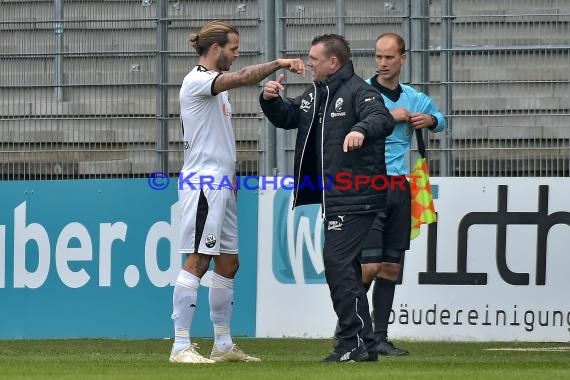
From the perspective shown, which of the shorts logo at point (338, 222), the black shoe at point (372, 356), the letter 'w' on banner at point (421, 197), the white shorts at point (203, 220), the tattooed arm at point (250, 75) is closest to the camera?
the tattooed arm at point (250, 75)

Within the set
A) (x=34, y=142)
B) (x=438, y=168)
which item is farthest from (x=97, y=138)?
(x=438, y=168)

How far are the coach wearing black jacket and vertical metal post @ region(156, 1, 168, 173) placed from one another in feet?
11.5

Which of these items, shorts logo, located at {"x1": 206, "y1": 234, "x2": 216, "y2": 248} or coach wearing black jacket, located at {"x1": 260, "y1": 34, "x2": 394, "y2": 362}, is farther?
shorts logo, located at {"x1": 206, "y1": 234, "x2": 216, "y2": 248}

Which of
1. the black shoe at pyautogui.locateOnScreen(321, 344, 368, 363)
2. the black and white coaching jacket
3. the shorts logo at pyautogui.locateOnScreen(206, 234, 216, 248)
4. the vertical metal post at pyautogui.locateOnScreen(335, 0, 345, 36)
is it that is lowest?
the black shoe at pyautogui.locateOnScreen(321, 344, 368, 363)

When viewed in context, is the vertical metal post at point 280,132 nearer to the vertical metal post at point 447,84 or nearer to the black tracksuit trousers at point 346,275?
the vertical metal post at point 447,84

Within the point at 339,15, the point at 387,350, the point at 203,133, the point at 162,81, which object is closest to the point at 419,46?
the point at 339,15

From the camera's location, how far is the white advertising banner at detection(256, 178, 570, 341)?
10.6 meters

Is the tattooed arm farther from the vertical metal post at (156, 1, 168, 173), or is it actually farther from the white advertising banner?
the vertical metal post at (156, 1, 168, 173)

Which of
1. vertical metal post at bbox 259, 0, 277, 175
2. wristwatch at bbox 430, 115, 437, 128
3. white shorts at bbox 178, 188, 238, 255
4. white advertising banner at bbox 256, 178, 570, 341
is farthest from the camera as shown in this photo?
vertical metal post at bbox 259, 0, 277, 175

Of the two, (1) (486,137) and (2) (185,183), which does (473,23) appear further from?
(2) (185,183)

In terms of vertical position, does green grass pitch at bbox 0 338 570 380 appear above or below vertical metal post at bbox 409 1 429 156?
below

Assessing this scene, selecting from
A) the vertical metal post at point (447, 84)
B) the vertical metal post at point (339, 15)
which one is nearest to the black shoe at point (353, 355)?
the vertical metal post at point (447, 84)

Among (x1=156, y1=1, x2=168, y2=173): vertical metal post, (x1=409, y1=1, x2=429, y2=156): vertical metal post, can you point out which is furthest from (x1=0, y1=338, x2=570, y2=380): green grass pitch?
(x1=409, y1=1, x2=429, y2=156): vertical metal post

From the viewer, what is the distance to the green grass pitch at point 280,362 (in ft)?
22.8
